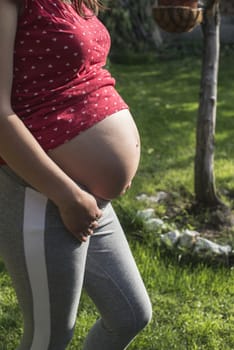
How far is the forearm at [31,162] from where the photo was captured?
149cm

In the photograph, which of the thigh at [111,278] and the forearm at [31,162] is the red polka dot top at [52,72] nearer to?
the forearm at [31,162]

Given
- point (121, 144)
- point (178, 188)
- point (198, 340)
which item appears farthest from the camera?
point (178, 188)

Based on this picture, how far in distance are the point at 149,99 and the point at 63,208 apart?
5.33 m

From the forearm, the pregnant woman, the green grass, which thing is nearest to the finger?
the pregnant woman

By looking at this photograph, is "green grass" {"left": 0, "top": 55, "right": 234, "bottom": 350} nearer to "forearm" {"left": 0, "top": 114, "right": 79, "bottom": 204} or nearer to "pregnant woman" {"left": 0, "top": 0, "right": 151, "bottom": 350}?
"pregnant woman" {"left": 0, "top": 0, "right": 151, "bottom": 350}

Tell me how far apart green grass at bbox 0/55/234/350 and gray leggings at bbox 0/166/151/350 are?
2.97ft

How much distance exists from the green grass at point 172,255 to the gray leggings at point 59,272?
35.7 inches

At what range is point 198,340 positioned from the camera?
2750mm

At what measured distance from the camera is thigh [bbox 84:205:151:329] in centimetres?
176

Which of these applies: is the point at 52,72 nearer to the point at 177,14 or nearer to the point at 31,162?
the point at 31,162

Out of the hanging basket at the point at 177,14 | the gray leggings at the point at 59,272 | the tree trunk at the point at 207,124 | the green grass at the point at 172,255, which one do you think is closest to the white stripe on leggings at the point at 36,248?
the gray leggings at the point at 59,272

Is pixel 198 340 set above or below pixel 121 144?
below

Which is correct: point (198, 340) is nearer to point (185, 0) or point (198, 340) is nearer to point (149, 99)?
point (185, 0)

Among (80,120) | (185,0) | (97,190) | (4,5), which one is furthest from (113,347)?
(185,0)
